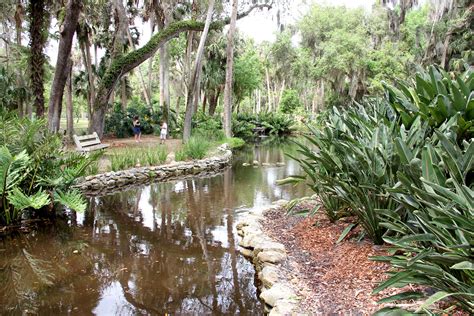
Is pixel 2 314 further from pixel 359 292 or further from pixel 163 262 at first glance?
pixel 359 292

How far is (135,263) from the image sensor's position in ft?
15.4

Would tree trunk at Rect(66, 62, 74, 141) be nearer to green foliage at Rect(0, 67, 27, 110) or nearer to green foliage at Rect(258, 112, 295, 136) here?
green foliage at Rect(0, 67, 27, 110)

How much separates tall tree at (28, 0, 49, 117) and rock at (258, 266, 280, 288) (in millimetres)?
10155

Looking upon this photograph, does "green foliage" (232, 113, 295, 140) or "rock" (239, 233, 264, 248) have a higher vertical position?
"green foliage" (232, 113, 295, 140)

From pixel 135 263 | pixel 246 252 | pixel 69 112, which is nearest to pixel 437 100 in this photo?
pixel 246 252

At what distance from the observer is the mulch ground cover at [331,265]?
10.0 ft

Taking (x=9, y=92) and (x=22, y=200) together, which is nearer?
(x=22, y=200)

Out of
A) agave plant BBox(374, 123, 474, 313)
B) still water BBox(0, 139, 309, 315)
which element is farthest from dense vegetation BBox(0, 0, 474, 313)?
still water BBox(0, 139, 309, 315)

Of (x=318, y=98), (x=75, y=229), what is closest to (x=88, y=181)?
(x=75, y=229)

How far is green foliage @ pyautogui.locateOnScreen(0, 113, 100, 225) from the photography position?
210 inches

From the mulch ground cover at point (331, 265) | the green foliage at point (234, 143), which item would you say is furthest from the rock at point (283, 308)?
the green foliage at point (234, 143)

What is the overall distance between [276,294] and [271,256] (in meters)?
0.77

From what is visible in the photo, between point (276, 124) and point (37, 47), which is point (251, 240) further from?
point (276, 124)

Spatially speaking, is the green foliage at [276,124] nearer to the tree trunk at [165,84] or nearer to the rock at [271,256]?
the tree trunk at [165,84]
